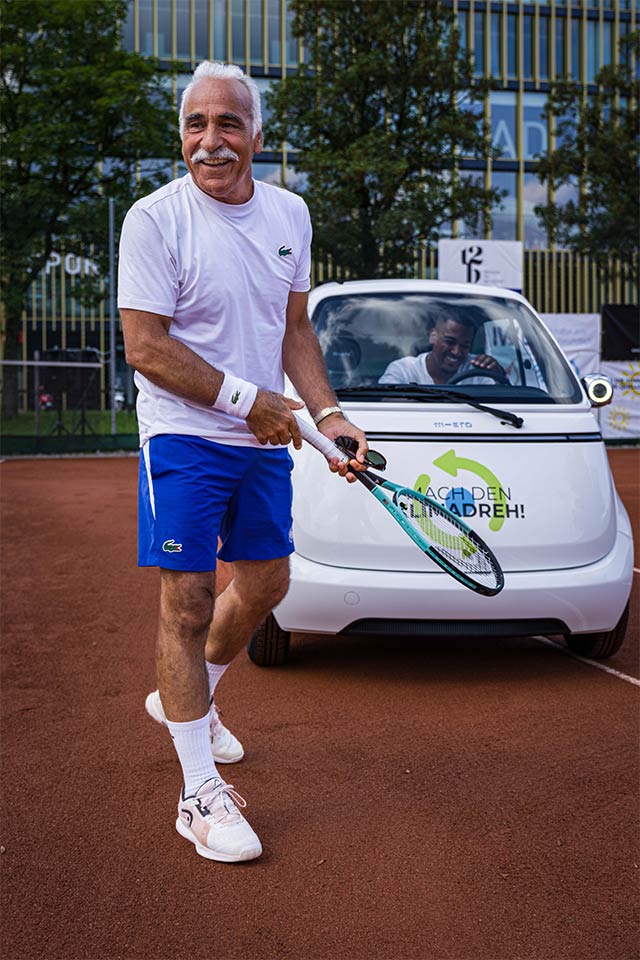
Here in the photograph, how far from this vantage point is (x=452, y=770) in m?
3.79

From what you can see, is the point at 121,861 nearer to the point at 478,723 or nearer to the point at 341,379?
the point at 478,723

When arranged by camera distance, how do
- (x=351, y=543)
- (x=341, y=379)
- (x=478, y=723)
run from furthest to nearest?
1. (x=341, y=379)
2. (x=351, y=543)
3. (x=478, y=723)

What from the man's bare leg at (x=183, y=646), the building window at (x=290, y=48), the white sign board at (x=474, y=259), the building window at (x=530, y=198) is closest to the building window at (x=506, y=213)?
the building window at (x=530, y=198)

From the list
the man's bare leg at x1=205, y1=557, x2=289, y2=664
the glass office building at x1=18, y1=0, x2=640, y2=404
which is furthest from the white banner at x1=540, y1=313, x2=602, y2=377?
the glass office building at x1=18, y1=0, x2=640, y2=404

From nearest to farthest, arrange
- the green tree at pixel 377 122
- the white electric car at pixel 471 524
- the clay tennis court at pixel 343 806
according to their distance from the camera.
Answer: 1. the clay tennis court at pixel 343 806
2. the white electric car at pixel 471 524
3. the green tree at pixel 377 122

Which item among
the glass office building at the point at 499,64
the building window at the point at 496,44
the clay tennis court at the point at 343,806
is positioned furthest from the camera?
the building window at the point at 496,44

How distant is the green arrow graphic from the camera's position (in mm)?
4749

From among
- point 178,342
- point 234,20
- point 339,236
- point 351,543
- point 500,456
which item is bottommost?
point 351,543

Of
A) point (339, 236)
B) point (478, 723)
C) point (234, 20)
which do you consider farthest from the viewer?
point (234, 20)

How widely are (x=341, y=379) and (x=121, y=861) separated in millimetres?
2817

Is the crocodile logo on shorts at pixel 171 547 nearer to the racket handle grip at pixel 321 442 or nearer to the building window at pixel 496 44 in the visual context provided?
the racket handle grip at pixel 321 442

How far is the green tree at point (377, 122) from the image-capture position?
1174 inches

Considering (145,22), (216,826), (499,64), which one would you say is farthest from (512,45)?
(216,826)

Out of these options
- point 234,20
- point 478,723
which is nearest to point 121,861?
point 478,723
